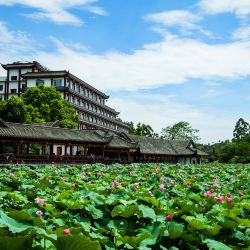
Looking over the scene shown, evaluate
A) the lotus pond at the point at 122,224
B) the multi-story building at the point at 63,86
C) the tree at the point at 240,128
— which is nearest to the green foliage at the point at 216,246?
the lotus pond at the point at 122,224

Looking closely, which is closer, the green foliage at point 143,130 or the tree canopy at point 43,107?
the tree canopy at point 43,107

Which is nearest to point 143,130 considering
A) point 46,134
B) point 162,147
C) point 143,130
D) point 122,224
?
point 143,130

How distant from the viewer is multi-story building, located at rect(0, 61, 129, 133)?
49.3 meters

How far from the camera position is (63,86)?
48.2m

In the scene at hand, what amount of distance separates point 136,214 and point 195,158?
162 ft

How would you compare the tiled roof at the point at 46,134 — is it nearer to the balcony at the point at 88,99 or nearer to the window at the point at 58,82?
the balcony at the point at 88,99

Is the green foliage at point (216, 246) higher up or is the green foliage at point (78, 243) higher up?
the green foliage at point (78, 243)

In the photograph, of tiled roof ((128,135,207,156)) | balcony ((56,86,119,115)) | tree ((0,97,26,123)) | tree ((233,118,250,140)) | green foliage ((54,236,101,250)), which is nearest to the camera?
green foliage ((54,236,101,250))

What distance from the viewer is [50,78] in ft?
163

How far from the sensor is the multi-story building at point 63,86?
49312 millimetres

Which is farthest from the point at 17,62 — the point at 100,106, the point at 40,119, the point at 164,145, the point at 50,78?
the point at 164,145

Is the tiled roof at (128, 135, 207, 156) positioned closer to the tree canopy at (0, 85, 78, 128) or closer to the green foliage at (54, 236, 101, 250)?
the tree canopy at (0, 85, 78, 128)

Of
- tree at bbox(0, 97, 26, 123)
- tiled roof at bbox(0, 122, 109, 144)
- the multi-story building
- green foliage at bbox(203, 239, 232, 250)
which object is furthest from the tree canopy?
green foliage at bbox(203, 239, 232, 250)

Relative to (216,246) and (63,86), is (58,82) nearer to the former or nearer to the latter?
(63,86)
